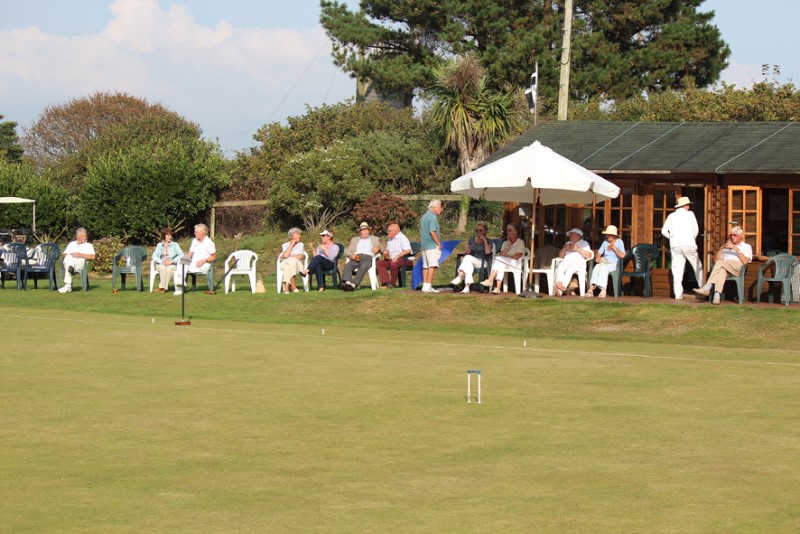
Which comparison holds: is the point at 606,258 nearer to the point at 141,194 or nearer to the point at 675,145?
the point at 675,145

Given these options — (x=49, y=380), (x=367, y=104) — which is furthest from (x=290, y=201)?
(x=49, y=380)

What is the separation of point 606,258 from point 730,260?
214 centimetres

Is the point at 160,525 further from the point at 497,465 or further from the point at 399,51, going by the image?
the point at 399,51

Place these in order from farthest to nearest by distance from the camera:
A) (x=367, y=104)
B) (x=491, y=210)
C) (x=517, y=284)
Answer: (x=367, y=104) < (x=491, y=210) < (x=517, y=284)

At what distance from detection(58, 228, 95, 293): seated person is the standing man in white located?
1050 cm

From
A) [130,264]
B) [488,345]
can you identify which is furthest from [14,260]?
[488,345]

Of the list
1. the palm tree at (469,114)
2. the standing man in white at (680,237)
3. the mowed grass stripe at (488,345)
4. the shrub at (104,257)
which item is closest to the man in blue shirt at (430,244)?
the mowed grass stripe at (488,345)

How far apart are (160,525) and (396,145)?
29.3m

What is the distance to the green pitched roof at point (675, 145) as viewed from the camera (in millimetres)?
20297

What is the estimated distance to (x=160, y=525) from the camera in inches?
234

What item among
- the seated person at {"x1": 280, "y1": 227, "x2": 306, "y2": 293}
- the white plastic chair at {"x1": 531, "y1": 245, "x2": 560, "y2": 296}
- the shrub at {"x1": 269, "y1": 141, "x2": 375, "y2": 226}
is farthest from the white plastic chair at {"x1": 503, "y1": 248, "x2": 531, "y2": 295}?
the shrub at {"x1": 269, "y1": 141, "x2": 375, "y2": 226}

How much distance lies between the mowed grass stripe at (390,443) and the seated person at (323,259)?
8.33m

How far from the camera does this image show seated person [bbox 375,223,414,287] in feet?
71.8

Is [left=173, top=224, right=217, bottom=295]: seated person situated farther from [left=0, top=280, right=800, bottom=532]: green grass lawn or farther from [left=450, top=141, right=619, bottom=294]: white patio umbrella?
[left=0, top=280, right=800, bottom=532]: green grass lawn
